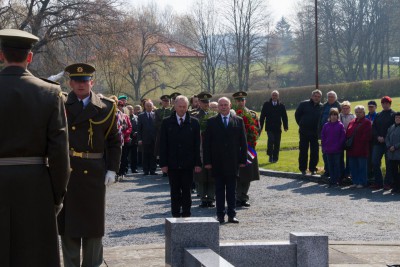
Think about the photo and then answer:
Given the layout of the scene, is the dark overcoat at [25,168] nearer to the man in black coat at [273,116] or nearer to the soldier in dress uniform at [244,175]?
the soldier in dress uniform at [244,175]

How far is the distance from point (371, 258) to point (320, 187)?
28.9 feet

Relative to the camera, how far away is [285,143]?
1233 inches

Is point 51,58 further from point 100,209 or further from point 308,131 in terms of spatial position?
point 100,209

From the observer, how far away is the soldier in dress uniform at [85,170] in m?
8.33

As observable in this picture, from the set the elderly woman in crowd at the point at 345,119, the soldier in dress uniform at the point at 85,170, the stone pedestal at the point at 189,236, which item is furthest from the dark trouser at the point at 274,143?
the stone pedestal at the point at 189,236

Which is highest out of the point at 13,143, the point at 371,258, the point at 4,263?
the point at 13,143

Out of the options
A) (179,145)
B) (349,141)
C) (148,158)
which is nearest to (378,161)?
(349,141)

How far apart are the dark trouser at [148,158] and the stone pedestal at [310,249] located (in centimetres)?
1433

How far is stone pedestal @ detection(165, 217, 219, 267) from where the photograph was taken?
793 centimetres

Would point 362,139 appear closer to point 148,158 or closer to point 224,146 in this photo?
point 224,146

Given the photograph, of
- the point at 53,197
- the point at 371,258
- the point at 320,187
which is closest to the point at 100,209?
the point at 53,197

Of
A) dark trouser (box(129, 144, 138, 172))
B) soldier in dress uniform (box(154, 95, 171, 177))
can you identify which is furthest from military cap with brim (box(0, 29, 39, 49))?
dark trouser (box(129, 144, 138, 172))

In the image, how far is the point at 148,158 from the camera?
2291 centimetres

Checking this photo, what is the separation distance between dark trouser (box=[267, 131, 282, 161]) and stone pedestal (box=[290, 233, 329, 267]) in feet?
50.8
